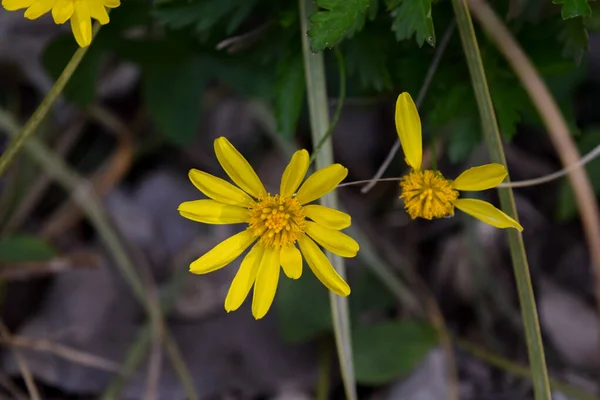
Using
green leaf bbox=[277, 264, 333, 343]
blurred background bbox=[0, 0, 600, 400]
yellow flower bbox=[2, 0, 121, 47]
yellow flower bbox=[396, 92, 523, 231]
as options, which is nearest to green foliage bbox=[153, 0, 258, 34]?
blurred background bbox=[0, 0, 600, 400]

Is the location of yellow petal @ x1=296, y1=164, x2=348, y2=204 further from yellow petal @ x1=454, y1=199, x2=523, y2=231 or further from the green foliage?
the green foliage

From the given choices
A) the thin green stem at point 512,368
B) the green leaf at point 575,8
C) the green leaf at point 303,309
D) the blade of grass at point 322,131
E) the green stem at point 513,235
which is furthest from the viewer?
the green leaf at point 303,309

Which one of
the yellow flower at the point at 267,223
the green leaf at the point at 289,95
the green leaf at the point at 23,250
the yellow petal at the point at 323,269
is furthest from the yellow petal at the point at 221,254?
the green leaf at the point at 23,250

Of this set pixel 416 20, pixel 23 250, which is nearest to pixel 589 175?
pixel 416 20

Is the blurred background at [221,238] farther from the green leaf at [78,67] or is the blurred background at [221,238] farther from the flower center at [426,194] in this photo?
the flower center at [426,194]

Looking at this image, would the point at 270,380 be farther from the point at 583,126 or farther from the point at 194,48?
the point at 583,126

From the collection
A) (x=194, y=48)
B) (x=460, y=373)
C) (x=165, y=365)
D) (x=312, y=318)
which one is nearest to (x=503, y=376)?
(x=460, y=373)
